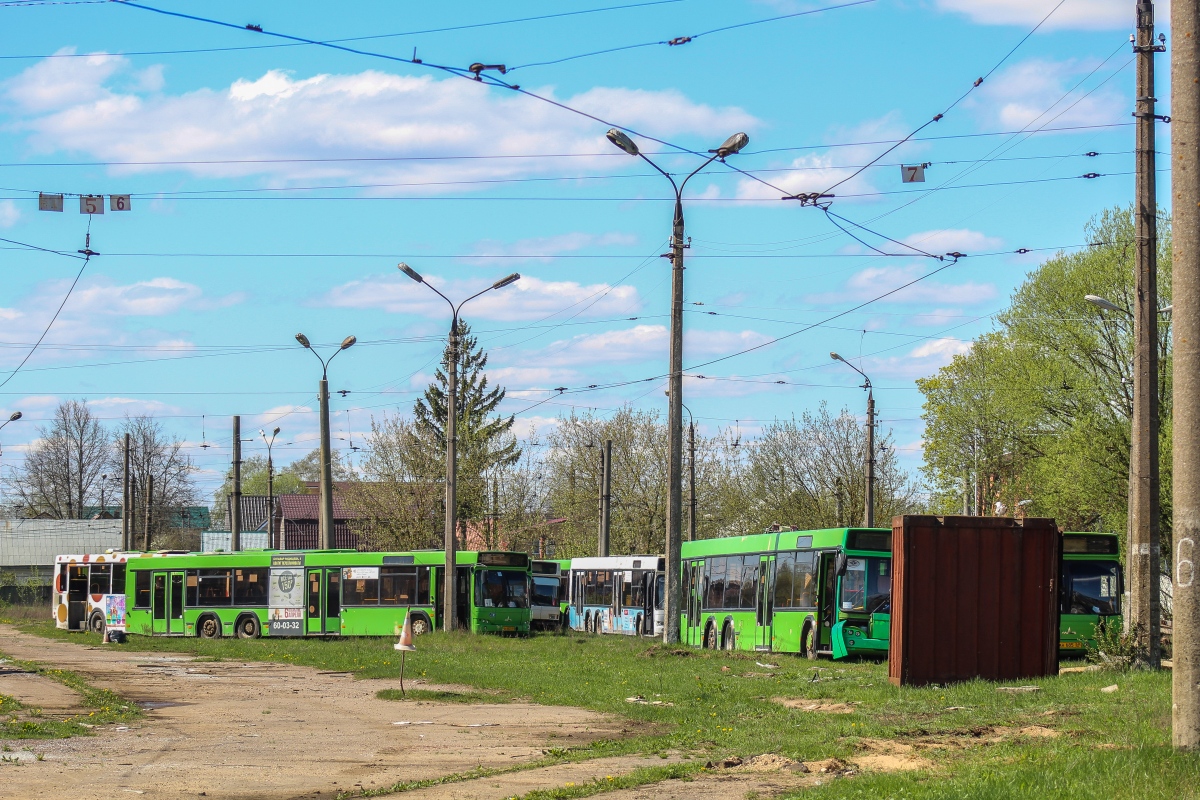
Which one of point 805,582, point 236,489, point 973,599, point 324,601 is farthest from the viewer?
point 236,489

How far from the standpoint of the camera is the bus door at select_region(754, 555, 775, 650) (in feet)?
87.0

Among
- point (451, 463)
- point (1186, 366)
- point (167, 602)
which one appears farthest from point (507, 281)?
point (1186, 366)

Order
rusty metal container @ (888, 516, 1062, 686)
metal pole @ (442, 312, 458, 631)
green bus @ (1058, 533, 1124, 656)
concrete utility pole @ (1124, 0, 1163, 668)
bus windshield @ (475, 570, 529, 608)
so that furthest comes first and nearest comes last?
bus windshield @ (475, 570, 529, 608) → metal pole @ (442, 312, 458, 631) → green bus @ (1058, 533, 1124, 656) → concrete utility pole @ (1124, 0, 1163, 668) → rusty metal container @ (888, 516, 1062, 686)

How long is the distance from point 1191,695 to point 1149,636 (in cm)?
887

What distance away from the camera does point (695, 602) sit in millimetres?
31688

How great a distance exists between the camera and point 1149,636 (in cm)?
1759

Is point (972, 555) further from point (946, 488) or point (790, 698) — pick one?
point (946, 488)

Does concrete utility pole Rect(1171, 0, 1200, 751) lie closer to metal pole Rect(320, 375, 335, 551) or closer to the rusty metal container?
the rusty metal container

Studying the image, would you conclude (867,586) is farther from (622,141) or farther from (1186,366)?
(1186,366)

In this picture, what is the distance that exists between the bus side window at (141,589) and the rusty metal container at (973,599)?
1115 inches

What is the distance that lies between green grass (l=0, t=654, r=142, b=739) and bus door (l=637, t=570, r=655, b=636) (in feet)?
65.6

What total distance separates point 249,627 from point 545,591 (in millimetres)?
10206

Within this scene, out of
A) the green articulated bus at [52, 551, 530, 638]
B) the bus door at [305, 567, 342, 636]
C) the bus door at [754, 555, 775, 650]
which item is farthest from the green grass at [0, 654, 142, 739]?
the bus door at [305, 567, 342, 636]

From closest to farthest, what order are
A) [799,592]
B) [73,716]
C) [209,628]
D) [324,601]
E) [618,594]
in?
[73,716] < [799,592] < [324,601] < [209,628] < [618,594]
